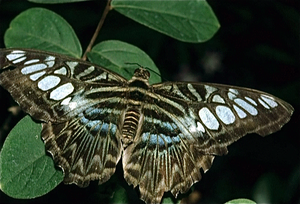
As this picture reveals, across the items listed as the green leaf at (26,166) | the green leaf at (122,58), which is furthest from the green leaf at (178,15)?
the green leaf at (26,166)

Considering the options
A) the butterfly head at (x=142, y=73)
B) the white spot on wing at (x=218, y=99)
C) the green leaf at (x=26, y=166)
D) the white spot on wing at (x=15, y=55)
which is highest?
the white spot on wing at (x=218, y=99)

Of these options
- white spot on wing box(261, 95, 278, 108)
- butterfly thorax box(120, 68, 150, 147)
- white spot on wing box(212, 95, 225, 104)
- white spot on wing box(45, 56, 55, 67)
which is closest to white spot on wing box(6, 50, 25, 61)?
white spot on wing box(45, 56, 55, 67)

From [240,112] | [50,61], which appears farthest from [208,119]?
[50,61]

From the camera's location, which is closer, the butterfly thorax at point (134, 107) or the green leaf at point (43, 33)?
the butterfly thorax at point (134, 107)

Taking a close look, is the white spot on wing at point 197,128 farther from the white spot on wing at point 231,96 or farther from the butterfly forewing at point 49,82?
the butterfly forewing at point 49,82

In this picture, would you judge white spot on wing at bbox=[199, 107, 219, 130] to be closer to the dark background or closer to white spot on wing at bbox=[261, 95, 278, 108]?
white spot on wing at bbox=[261, 95, 278, 108]

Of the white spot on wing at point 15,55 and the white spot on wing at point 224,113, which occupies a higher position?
the white spot on wing at point 224,113
